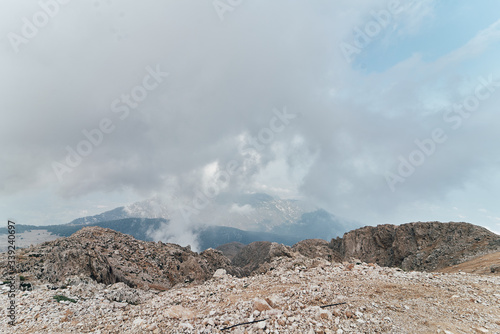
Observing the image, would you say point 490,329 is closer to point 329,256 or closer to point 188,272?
point 188,272

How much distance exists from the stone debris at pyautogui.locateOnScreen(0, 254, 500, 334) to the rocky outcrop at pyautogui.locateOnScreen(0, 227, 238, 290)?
11.5ft

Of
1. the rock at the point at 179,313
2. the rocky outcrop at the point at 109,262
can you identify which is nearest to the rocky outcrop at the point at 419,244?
the rocky outcrop at the point at 109,262

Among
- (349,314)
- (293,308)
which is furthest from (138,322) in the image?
(349,314)

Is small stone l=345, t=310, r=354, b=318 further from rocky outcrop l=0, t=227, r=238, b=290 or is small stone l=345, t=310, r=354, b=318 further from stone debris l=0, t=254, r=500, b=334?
rocky outcrop l=0, t=227, r=238, b=290

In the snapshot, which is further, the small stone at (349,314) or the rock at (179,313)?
the rock at (179,313)

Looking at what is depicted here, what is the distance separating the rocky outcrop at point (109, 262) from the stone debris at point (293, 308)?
352 centimetres

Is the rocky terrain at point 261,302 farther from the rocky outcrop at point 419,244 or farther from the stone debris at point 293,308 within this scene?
the rocky outcrop at point 419,244

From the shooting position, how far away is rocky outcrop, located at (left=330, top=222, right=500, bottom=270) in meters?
39.6

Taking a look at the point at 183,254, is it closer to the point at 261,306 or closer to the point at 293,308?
the point at 261,306

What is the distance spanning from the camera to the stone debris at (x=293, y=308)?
25.7ft

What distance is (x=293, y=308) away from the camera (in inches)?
360

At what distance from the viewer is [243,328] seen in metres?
7.96

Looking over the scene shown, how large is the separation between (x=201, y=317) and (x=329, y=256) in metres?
66.1

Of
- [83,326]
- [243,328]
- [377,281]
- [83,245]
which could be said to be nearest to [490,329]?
[377,281]
